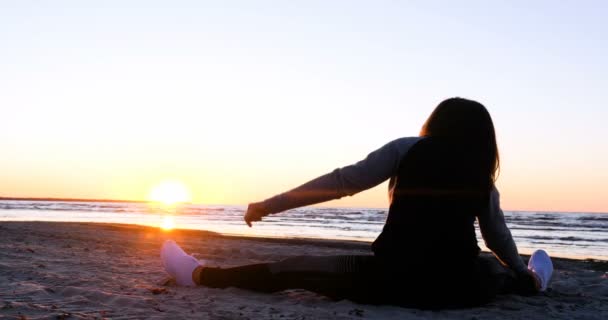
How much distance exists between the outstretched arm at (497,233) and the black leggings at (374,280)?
0.53 feet

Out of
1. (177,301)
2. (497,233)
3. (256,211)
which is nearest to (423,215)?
(497,233)

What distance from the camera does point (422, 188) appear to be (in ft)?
11.6

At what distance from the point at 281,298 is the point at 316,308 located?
0.47m

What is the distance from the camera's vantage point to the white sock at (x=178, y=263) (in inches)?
181

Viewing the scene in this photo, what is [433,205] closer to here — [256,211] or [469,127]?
[469,127]

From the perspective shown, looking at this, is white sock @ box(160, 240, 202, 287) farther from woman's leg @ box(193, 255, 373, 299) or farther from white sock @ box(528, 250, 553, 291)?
white sock @ box(528, 250, 553, 291)

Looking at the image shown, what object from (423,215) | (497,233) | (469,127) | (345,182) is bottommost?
(497,233)

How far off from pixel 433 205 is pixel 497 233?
0.90 m

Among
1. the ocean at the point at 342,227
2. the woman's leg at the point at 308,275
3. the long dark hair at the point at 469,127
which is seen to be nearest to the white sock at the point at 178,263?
the woman's leg at the point at 308,275

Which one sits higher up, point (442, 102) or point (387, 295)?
point (442, 102)

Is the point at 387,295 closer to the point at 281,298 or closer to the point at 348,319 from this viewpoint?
the point at 348,319

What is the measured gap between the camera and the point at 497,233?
4.17m

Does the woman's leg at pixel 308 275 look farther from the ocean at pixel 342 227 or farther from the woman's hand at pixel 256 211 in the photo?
the ocean at pixel 342 227

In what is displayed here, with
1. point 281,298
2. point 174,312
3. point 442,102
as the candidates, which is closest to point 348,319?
point 281,298
